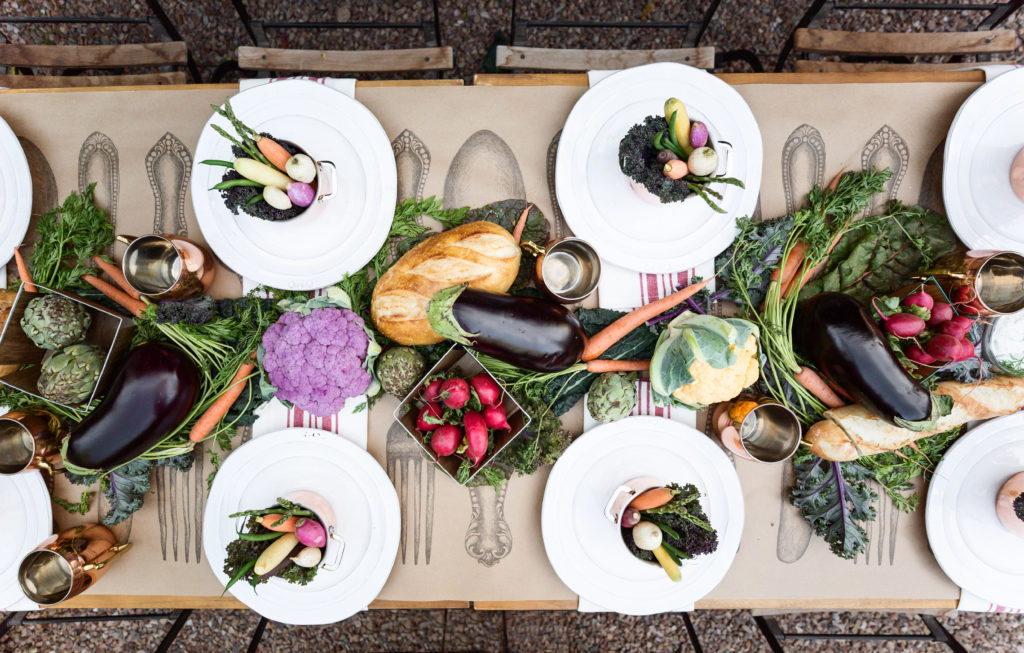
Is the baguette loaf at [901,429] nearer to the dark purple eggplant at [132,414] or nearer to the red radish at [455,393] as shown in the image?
the red radish at [455,393]

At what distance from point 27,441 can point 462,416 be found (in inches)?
50.7

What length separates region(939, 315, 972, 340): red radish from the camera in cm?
141

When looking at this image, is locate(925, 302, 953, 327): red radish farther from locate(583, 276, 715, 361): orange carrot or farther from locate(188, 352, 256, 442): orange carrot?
locate(188, 352, 256, 442): orange carrot

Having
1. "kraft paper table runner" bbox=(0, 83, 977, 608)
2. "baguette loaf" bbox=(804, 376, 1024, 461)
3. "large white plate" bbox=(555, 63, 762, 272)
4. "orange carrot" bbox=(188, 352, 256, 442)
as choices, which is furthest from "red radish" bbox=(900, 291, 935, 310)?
"orange carrot" bbox=(188, 352, 256, 442)

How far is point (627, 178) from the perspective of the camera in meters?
1.48

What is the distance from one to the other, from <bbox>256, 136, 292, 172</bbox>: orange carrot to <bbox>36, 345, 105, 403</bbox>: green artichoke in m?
0.75

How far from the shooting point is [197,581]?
1579mm

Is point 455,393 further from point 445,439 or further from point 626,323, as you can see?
point 626,323

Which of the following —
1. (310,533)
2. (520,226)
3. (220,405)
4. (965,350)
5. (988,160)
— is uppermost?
(988,160)

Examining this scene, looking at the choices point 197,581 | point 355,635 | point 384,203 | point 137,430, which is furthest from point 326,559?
point 355,635

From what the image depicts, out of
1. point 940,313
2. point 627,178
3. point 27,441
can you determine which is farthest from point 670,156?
point 27,441

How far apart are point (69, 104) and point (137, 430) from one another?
1.07 meters

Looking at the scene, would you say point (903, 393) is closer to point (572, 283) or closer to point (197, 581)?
point (572, 283)

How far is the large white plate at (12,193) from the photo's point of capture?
1497mm
